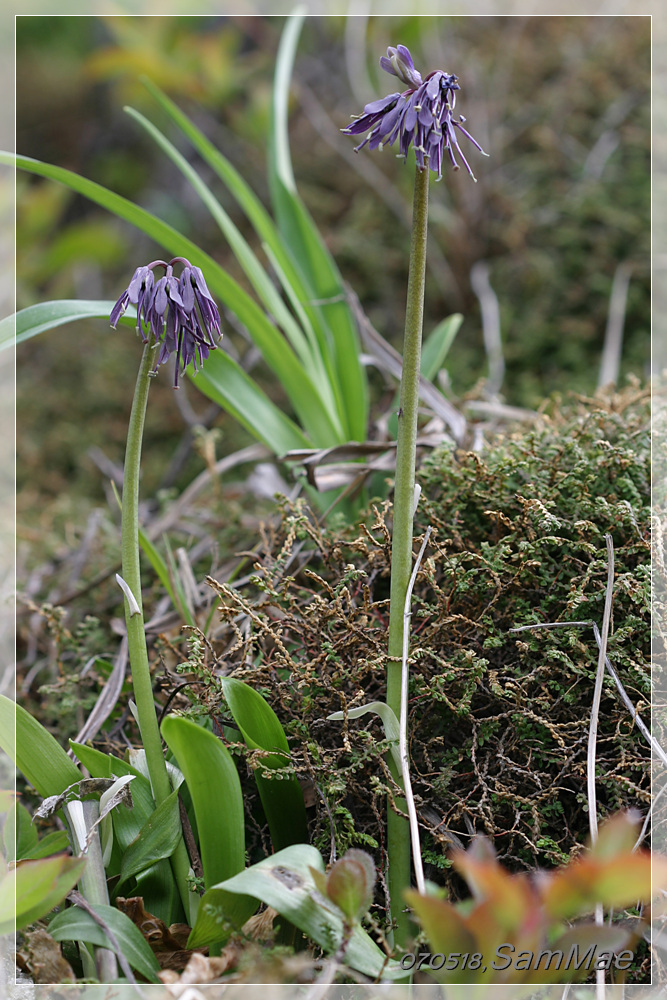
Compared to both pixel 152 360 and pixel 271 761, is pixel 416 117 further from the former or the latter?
pixel 271 761

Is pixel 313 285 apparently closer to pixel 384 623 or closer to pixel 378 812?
pixel 384 623

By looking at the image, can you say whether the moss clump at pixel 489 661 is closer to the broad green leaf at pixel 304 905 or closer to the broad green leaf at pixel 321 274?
the broad green leaf at pixel 304 905

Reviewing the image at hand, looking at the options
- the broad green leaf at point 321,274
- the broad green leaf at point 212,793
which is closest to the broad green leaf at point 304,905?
the broad green leaf at point 212,793

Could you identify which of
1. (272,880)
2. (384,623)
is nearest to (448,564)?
(384,623)

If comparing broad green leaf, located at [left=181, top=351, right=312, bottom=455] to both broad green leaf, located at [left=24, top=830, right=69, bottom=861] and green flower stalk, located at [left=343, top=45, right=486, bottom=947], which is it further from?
broad green leaf, located at [left=24, top=830, right=69, bottom=861]

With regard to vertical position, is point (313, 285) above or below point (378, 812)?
above

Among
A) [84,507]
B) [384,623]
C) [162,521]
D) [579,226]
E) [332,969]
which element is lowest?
[332,969]
